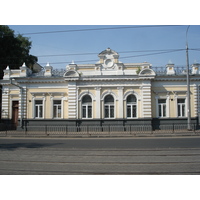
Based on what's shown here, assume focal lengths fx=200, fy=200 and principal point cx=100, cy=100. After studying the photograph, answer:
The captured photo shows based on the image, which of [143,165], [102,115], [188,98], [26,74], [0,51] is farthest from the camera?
[0,51]

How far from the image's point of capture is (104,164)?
24.1 ft

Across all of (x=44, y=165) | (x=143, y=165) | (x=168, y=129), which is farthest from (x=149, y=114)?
(x=44, y=165)

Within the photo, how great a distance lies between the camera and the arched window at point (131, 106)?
68.9 feet

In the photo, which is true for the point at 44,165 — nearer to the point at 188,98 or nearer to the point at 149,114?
the point at 149,114

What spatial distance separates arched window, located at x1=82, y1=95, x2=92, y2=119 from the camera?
840 inches

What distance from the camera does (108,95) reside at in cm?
2134

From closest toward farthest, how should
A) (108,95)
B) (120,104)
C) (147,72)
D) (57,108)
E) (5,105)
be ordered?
1. (147,72)
2. (120,104)
3. (108,95)
4. (57,108)
5. (5,105)

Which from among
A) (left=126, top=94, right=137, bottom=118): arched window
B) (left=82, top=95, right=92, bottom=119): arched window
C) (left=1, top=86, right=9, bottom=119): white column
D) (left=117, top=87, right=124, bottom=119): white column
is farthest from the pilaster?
(left=126, top=94, right=137, bottom=118): arched window

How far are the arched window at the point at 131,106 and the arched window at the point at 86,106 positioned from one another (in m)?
3.95

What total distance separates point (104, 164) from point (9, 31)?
2690 centimetres

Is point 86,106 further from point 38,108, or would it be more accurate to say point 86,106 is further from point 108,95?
point 38,108

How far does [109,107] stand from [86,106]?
246 cm

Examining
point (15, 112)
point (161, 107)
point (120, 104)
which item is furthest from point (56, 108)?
point (161, 107)

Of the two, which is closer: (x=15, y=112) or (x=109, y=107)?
(x=109, y=107)
